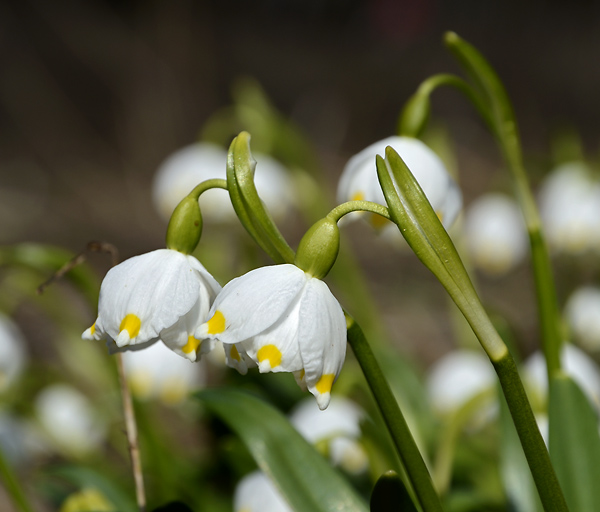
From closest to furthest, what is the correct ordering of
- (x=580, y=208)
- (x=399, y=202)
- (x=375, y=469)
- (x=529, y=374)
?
(x=399, y=202) < (x=375, y=469) < (x=529, y=374) < (x=580, y=208)

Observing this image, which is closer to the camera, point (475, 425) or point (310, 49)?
point (475, 425)

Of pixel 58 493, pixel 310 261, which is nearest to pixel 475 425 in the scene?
pixel 58 493

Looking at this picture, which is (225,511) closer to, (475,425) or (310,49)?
(475,425)

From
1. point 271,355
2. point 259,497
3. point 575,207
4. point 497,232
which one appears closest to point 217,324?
point 271,355

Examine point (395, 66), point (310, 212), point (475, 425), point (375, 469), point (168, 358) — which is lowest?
point (475, 425)

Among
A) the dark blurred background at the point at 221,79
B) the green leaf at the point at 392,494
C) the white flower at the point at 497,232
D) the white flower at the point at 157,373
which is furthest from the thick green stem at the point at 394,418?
the dark blurred background at the point at 221,79

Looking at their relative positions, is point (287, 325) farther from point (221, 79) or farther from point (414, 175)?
point (221, 79)

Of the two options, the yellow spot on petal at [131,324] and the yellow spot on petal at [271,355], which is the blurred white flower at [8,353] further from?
the yellow spot on petal at [271,355]
